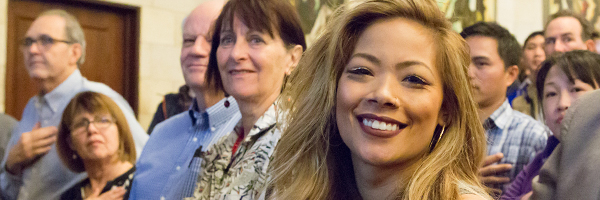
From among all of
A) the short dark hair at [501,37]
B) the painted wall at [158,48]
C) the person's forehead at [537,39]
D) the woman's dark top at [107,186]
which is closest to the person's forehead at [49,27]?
the woman's dark top at [107,186]

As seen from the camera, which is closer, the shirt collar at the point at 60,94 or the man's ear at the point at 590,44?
the shirt collar at the point at 60,94

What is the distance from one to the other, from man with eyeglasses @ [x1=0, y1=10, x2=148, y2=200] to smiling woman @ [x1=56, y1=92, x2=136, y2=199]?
35mm

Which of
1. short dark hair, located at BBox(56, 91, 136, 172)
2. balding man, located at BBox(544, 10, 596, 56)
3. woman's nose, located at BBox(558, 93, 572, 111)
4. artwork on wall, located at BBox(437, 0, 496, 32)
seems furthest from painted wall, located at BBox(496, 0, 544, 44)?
short dark hair, located at BBox(56, 91, 136, 172)

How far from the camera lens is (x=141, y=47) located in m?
3.81

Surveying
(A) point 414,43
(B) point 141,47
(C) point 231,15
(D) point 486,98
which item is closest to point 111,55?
(B) point 141,47

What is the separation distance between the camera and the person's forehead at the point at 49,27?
2.59 meters

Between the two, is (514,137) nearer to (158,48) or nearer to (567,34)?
(567,34)

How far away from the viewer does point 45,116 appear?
8.31ft

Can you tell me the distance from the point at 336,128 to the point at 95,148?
4.46 feet

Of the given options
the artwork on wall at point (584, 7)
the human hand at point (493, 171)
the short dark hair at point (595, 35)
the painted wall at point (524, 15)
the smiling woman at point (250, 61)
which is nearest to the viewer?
the smiling woman at point (250, 61)

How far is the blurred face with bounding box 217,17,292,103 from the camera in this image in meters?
1.93

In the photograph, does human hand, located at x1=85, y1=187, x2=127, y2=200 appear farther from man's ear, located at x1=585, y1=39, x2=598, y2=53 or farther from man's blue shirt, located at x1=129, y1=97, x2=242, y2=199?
man's ear, located at x1=585, y1=39, x2=598, y2=53

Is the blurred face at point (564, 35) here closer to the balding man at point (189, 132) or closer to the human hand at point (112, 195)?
the balding man at point (189, 132)

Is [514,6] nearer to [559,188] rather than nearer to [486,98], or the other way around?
[486,98]
